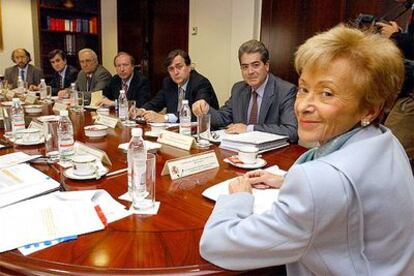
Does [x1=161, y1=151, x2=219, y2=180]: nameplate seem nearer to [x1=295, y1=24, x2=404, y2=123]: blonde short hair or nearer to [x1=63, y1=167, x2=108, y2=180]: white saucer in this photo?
[x1=63, y1=167, x2=108, y2=180]: white saucer

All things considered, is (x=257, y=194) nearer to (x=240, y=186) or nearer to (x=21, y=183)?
(x=240, y=186)

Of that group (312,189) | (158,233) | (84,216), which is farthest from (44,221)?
(312,189)

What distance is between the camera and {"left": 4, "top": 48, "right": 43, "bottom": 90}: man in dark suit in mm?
5363

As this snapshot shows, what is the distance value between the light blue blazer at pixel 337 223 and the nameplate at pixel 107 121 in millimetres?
1615

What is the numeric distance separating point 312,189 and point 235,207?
262 mm

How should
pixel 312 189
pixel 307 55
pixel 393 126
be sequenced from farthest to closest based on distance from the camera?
1. pixel 393 126
2. pixel 307 55
3. pixel 312 189

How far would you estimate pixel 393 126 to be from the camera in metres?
2.48

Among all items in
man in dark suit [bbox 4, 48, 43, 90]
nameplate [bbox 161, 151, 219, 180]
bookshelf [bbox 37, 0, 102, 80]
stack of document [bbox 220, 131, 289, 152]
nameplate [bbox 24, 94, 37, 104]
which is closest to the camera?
nameplate [bbox 161, 151, 219, 180]

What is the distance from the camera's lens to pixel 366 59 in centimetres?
83

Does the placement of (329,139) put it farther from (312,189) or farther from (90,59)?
(90,59)

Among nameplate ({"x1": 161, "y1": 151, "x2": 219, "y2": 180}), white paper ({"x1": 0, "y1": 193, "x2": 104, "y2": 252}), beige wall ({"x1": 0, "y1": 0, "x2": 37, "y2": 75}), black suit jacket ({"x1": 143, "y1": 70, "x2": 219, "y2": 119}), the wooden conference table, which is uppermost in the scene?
beige wall ({"x1": 0, "y1": 0, "x2": 37, "y2": 75})

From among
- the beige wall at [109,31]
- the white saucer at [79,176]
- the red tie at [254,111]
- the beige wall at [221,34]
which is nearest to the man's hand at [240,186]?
the white saucer at [79,176]

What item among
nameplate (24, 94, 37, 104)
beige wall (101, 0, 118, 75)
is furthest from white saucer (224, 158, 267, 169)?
beige wall (101, 0, 118, 75)

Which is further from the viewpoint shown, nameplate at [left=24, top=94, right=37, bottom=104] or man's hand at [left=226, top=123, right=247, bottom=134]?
nameplate at [left=24, top=94, right=37, bottom=104]
